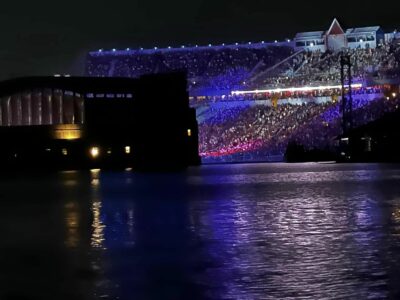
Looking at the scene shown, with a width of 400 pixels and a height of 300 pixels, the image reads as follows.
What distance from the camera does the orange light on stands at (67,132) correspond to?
82.0 metres

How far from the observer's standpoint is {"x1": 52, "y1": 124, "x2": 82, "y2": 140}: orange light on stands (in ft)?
269

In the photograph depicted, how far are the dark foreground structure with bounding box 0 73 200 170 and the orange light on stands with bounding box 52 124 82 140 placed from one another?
0.05 metres

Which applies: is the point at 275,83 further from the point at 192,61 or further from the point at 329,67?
the point at 192,61

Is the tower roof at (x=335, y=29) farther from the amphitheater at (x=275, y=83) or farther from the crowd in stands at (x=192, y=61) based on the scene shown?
the crowd in stands at (x=192, y=61)

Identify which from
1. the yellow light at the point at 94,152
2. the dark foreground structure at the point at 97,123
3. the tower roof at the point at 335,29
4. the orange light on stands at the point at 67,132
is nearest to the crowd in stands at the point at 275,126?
the dark foreground structure at the point at 97,123

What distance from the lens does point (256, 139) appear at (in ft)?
356

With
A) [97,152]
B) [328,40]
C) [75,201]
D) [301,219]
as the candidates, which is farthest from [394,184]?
[328,40]

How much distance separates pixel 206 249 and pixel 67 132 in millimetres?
71636

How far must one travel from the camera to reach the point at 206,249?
1224 centimetres

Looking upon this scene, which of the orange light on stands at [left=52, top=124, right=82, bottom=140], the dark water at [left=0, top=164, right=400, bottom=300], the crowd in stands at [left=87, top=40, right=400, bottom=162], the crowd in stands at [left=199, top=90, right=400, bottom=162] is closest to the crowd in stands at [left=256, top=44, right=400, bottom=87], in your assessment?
the crowd in stands at [left=87, top=40, right=400, bottom=162]

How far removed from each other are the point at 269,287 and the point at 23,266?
3684 millimetres

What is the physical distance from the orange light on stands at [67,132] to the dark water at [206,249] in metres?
60.6

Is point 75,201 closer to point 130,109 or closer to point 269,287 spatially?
point 269,287

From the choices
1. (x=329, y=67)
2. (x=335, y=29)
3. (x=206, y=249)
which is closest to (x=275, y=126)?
(x=329, y=67)
